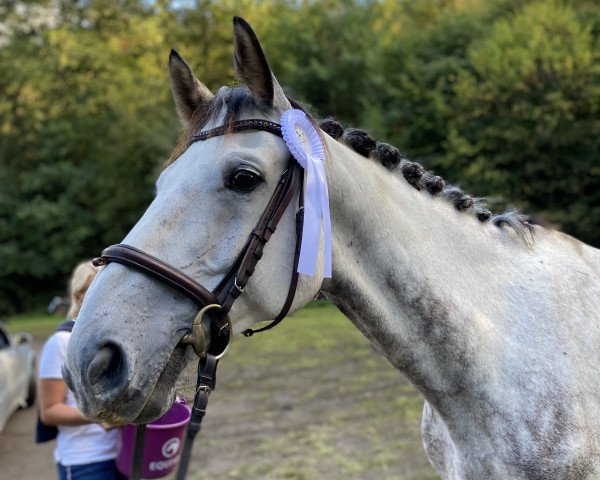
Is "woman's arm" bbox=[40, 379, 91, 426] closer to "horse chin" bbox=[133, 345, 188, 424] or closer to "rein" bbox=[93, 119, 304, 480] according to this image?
"rein" bbox=[93, 119, 304, 480]

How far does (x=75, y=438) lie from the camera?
3.19 m

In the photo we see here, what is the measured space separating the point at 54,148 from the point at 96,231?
13.9 ft

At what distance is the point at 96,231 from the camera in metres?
24.6

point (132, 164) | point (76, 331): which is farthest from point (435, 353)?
point (132, 164)

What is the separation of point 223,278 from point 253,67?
0.68 metres

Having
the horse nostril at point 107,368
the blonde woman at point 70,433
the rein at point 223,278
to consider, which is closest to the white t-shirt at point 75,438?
the blonde woman at point 70,433

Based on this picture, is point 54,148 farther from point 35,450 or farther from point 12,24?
point 35,450

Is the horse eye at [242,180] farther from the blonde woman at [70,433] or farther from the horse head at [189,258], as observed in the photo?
the blonde woman at [70,433]

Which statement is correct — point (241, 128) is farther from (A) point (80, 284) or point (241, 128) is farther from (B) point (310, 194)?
(A) point (80, 284)

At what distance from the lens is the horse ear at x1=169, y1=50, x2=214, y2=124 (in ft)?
6.60

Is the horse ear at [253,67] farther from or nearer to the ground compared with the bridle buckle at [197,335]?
farther from the ground

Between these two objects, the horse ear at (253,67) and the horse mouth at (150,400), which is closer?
the horse mouth at (150,400)

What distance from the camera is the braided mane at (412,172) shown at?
217 cm

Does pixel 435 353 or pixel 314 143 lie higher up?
pixel 314 143
